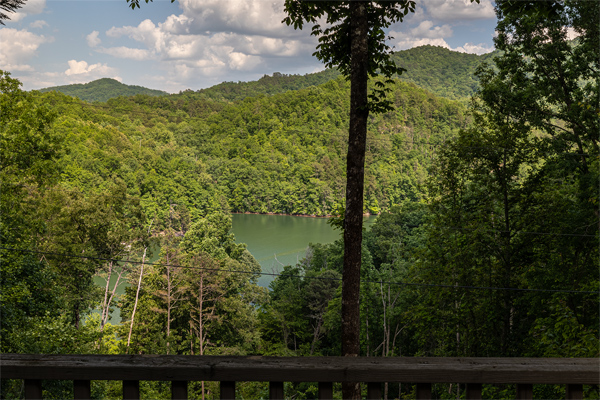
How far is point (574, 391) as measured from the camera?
119 cm

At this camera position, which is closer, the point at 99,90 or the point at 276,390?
the point at 276,390

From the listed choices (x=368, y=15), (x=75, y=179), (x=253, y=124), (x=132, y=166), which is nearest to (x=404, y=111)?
(x=253, y=124)

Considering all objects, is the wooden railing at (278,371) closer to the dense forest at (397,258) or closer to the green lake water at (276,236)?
the dense forest at (397,258)

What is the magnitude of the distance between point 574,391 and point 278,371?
0.79 meters

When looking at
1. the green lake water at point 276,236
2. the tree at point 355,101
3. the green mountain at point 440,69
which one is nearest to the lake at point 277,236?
the green lake water at point 276,236

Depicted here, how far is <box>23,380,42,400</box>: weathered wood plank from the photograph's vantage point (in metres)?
1.15

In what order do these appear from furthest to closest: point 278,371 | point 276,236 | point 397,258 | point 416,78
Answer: point 416,78, point 276,236, point 397,258, point 278,371

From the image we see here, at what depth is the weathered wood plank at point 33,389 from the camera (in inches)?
45.2

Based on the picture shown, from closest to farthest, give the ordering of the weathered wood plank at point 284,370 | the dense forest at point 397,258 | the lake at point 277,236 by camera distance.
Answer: the weathered wood plank at point 284,370, the dense forest at point 397,258, the lake at point 277,236

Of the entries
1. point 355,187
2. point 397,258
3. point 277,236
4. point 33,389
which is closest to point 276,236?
point 277,236

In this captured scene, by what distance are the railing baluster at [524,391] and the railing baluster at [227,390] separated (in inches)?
29.5

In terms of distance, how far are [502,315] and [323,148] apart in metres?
80.6

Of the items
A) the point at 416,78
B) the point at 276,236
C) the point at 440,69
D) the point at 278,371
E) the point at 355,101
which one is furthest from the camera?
the point at 440,69

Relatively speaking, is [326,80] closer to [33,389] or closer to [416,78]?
[416,78]
